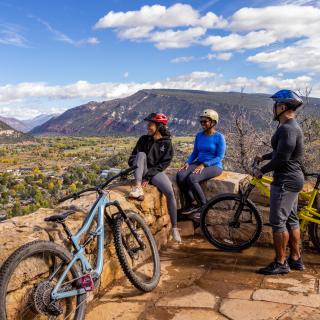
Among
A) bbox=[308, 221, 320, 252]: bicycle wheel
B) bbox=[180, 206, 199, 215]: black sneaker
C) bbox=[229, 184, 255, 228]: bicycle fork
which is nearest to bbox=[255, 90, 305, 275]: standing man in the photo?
bbox=[308, 221, 320, 252]: bicycle wheel

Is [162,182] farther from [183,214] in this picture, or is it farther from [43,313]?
[43,313]

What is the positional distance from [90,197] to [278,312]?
2.51 metres

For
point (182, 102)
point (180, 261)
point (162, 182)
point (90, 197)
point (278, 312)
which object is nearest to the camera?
point (278, 312)

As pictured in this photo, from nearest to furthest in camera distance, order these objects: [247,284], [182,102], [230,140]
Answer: [247,284]
[230,140]
[182,102]

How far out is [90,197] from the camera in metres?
4.92

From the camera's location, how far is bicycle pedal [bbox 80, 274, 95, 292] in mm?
3436

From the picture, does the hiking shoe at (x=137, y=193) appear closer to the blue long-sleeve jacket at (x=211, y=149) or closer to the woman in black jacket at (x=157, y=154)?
the woman in black jacket at (x=157, y=154)

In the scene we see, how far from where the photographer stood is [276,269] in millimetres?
4641

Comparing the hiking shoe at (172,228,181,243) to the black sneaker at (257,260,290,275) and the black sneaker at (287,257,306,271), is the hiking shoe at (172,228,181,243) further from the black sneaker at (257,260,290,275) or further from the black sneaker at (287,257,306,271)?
the black sneaker at (287,257,306,271)

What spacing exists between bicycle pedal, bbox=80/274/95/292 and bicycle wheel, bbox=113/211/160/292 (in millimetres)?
645

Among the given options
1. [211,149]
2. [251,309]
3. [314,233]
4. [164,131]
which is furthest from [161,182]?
[251,309]

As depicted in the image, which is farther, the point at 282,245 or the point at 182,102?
the point at 182,102

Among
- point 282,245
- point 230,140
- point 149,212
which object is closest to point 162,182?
point 149,212

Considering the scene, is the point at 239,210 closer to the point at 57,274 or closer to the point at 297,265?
the point at 297,265
